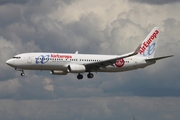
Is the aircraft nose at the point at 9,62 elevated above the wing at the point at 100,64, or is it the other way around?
the aircraft nose at the point at 9,62

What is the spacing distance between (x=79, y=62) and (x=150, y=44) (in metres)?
26.2

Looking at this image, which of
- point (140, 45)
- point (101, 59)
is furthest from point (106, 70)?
point (140, 45)

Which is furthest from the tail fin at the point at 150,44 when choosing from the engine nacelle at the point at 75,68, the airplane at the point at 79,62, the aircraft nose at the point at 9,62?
the aircraft nose at the point at 9,62

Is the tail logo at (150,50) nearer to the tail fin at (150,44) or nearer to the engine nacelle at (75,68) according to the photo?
the tail fin at (150,44)

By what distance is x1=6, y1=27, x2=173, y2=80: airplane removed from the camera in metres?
146

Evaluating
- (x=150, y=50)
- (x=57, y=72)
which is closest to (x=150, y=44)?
(x=150, y=50)

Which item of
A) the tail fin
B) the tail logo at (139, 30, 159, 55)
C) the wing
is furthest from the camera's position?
the tail logo at (139, 30, 159, 55)

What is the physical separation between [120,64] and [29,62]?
23794 millimetres

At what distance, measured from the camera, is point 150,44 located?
170m

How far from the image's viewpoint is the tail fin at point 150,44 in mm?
165625

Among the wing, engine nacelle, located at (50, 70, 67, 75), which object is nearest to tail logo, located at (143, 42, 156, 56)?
the wing

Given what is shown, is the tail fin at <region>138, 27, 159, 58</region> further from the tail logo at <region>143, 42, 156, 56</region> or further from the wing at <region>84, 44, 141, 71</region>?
the wing at <region>84, 44, 141, 71</region>

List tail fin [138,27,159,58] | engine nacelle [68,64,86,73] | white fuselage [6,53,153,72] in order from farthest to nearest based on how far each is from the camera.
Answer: tail fin [138,27,159,58] → engine nacelle [68,64,86,73] → white fuselage [6,53,153,72]

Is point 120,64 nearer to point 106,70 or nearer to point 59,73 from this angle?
point 106,70
